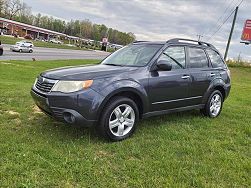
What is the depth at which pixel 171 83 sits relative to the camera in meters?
5.60

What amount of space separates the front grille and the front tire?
87 centimetres

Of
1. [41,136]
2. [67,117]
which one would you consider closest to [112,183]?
[67,117]

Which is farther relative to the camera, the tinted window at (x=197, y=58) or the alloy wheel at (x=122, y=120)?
the tinted window at (x=197, y=58)

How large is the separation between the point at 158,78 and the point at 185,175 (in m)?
1.98

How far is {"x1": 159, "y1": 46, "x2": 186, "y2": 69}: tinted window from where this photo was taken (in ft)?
18.8

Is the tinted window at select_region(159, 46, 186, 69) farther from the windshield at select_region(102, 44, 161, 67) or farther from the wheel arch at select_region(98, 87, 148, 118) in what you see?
the wheel arch at select_region(98, 87, 148, 118)

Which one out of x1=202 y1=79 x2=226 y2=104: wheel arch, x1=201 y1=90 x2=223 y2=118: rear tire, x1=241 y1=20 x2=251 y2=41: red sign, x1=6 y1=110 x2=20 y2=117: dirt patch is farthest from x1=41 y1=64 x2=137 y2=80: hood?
x1=241 y1=20 x2=251 y2=41: red sign

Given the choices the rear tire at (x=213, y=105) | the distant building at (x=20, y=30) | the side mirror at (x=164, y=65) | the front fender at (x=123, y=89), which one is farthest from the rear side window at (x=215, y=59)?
the distant building at (x=20, y=30)

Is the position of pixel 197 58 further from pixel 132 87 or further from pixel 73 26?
pixel 73 26

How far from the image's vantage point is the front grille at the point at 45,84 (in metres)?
4.73

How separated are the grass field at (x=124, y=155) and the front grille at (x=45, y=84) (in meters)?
0.69

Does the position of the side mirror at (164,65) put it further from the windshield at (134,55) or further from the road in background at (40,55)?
the road in background at (40,55)

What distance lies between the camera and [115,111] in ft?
15.9

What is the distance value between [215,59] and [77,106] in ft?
12.4
